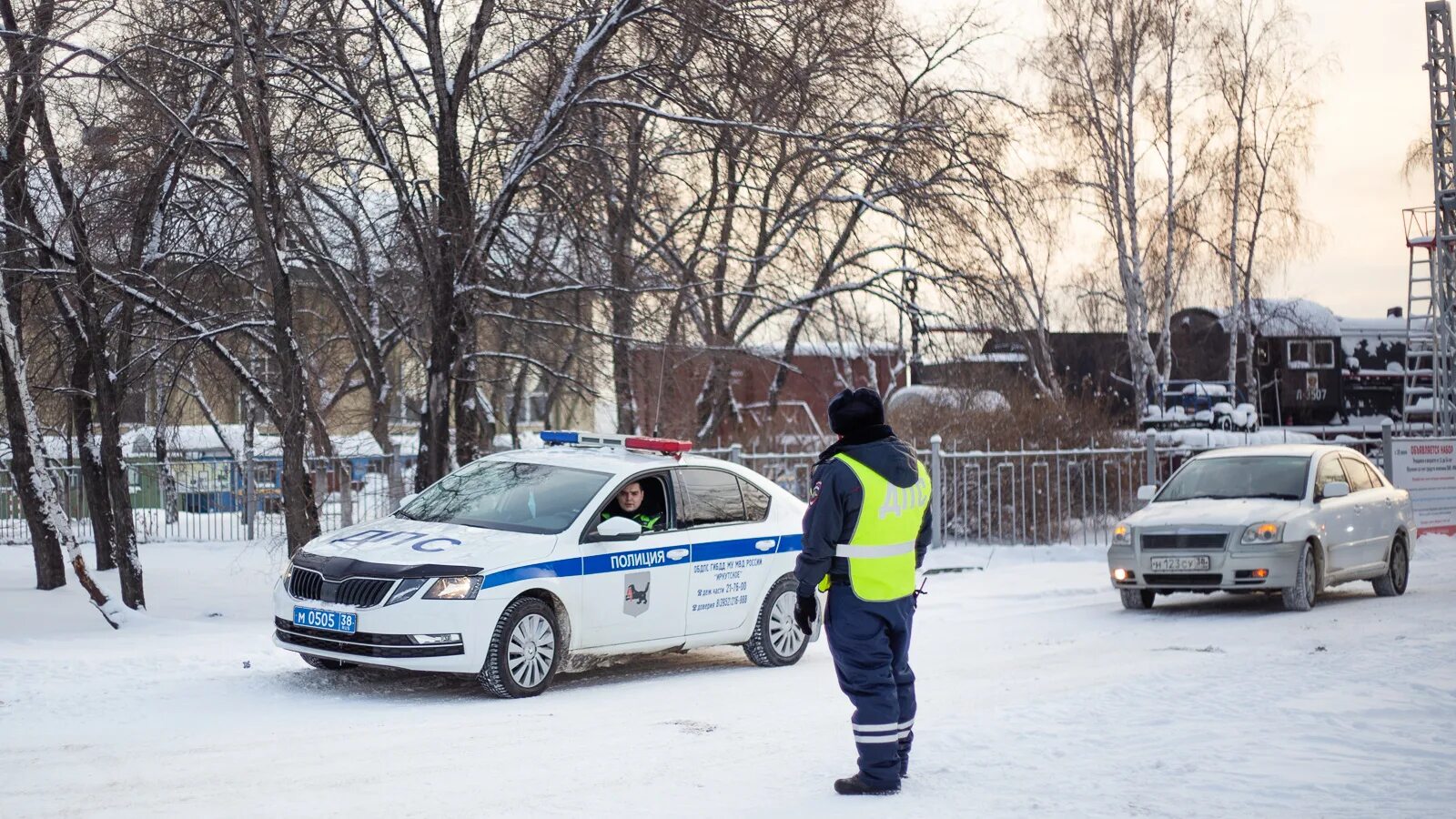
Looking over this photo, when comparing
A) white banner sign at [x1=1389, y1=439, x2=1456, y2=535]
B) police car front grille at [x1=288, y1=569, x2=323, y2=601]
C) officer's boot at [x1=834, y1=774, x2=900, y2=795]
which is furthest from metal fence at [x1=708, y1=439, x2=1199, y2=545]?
officer's boot at [x1=834, y1=774, x2=900, y2=795]

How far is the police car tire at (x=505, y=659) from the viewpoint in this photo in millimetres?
9133

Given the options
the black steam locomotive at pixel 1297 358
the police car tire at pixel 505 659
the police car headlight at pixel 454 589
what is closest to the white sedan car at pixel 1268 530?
the police car tire at pixel 505 659

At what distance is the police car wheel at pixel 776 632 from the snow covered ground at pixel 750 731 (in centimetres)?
28

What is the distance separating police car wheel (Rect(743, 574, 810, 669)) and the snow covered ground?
10.9 inches

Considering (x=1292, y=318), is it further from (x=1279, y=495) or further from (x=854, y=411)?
(x=854, y=411)

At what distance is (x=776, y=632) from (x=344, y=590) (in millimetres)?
3447

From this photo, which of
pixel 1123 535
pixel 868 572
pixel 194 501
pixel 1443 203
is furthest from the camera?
pixel 1443 203

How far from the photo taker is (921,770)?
6957 mm

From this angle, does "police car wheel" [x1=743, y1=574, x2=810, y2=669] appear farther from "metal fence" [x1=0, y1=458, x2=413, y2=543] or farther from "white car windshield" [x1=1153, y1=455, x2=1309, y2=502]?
"metal fence" [x1=0, y1=458, x2=413, y2=543]

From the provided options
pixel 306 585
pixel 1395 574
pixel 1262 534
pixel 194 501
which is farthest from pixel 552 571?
pixel 194 501

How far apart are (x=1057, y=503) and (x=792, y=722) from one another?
42.9 ft

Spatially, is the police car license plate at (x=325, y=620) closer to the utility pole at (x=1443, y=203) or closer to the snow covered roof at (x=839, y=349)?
the snow covered roof at (x=839, y=349)

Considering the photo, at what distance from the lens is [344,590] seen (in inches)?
358

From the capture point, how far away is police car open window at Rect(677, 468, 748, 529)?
1070cm
